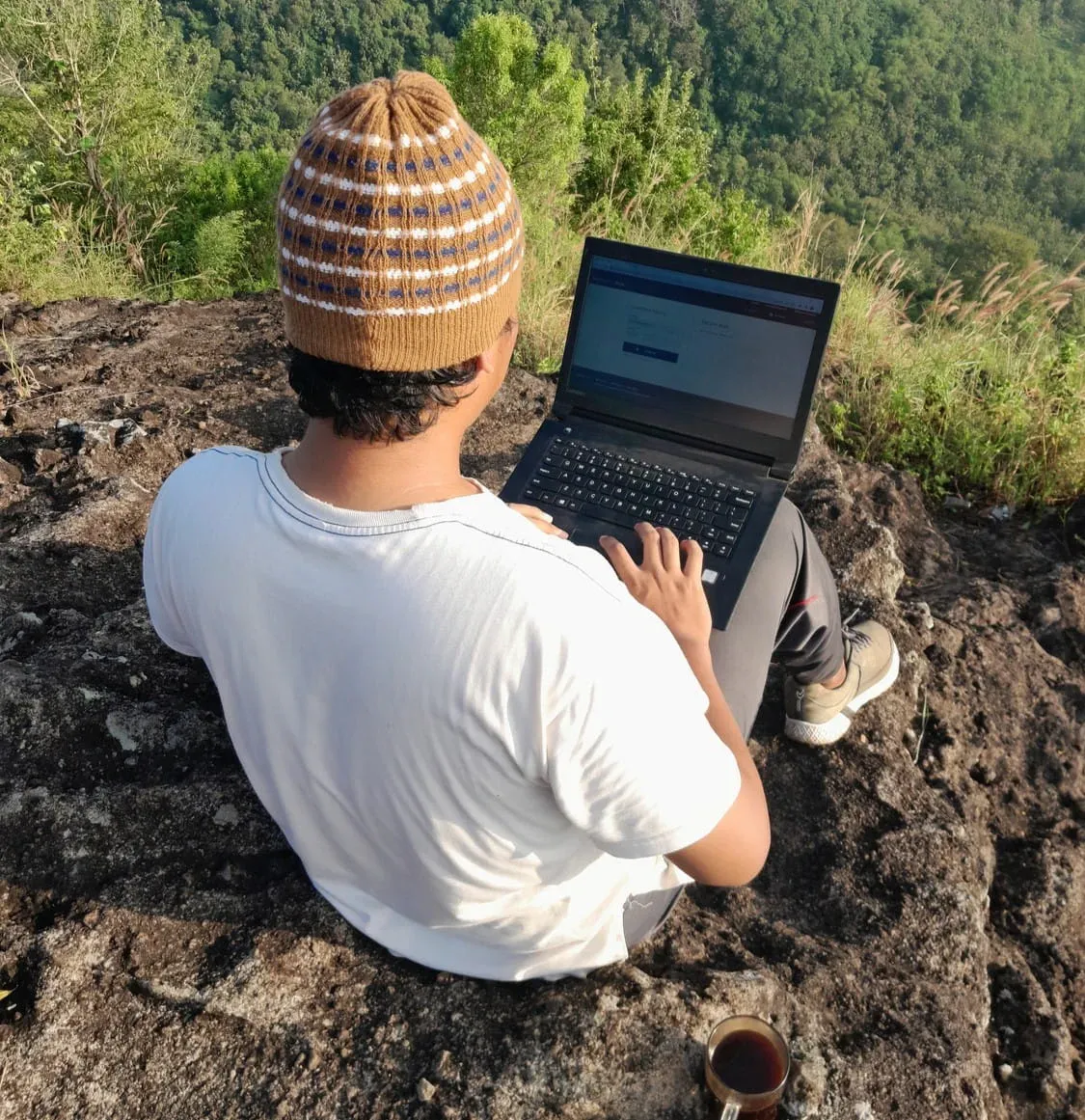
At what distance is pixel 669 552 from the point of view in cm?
166

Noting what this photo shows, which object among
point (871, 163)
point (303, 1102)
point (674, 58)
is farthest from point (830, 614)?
point (674, 58)

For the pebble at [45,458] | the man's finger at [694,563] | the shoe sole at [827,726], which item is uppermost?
the man's finger at [694,563]

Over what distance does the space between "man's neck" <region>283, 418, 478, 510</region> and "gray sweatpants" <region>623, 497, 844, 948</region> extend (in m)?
0.90

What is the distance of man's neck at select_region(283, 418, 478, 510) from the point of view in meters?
1.18

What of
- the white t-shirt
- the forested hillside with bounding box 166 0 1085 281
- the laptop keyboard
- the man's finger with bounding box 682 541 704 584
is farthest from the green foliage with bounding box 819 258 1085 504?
the forested hillside with bounding box 166 0 1085 281

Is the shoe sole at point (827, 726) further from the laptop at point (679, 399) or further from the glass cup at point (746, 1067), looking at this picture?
the glass cup at point (746, 1067)

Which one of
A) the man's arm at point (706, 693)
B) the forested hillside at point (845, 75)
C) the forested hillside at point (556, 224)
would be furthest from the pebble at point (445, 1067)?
the forested hillside at point (845, 75)

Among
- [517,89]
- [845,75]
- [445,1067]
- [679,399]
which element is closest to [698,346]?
[679,399]

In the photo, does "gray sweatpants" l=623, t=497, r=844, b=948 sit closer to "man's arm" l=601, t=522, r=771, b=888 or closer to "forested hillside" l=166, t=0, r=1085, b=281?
"man's arm" l=601, t=522, r=771, b=888

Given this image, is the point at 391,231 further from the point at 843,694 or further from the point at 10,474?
the point at 10,474

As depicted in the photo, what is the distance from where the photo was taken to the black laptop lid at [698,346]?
7.41 feet

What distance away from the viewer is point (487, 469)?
3697 mm

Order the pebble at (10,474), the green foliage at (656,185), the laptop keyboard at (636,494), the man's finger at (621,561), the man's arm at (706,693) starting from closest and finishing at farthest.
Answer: the man's arm at (706,693) < the man's finger at (621,561) < the laptop keyboard at (636,494) < the pebble at (10,474) < the green foliage at (656,185)

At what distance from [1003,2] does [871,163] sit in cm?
1838
